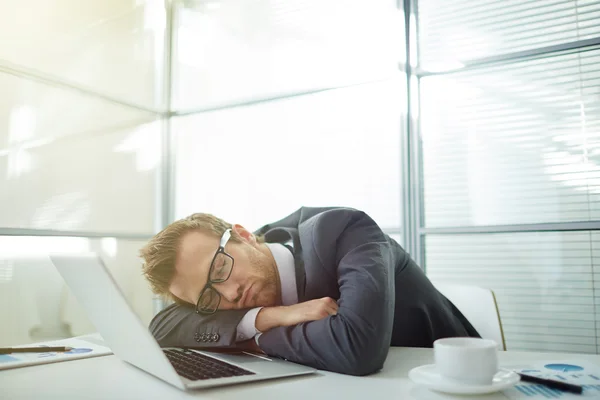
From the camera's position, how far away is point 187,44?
4156mm

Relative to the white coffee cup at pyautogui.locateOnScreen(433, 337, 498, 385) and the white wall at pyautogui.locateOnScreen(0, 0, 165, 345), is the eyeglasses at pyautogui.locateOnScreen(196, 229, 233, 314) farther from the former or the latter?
the white wall at pyautogui.locateOnScreen(0, 0, 165, 345)

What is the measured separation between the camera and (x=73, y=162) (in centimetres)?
339

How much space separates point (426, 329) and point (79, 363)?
37.7 inches

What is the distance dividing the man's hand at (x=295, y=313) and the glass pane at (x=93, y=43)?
2610mm

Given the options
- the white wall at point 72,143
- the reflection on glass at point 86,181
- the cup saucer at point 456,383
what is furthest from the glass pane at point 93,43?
the cup saucer at point 456,383

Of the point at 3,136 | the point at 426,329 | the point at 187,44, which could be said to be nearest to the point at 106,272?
the point at 426,329

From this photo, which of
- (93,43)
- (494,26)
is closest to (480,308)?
(494,26)

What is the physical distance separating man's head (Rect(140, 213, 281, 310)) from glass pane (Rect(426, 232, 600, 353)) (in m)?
1.85

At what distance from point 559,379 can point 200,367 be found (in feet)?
2.17

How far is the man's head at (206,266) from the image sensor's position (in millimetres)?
1383

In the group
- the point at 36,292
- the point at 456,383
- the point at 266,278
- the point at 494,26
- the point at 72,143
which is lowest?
the point at 36,292

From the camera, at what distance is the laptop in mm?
845

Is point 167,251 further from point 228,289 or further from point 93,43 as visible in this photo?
point 93,43

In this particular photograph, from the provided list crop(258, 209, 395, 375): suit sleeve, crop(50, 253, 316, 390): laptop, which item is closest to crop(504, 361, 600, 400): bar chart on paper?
crop(258, 209, 395, 375): suit sleeve
